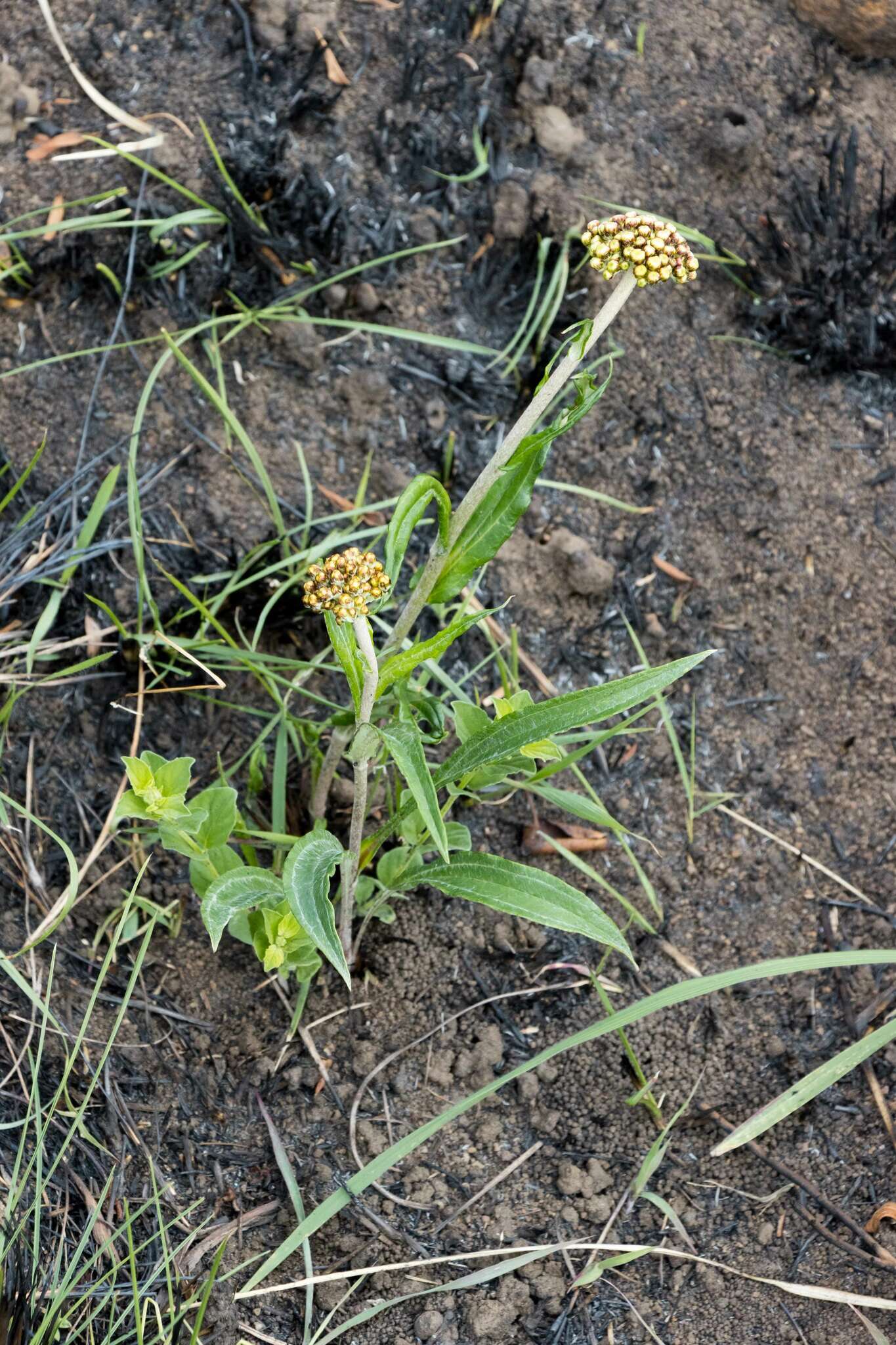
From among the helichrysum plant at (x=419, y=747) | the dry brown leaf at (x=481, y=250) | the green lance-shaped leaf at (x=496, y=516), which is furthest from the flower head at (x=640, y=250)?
the dry brown leaf at (x=481, y=250)

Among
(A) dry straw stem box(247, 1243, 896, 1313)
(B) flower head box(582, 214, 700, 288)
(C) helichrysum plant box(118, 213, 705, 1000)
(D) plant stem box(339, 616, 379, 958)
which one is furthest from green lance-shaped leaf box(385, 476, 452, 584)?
(A) dry straw stem box(247, 1243, 896, 1313)

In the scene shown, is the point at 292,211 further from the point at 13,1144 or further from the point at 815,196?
the point at 13,1144

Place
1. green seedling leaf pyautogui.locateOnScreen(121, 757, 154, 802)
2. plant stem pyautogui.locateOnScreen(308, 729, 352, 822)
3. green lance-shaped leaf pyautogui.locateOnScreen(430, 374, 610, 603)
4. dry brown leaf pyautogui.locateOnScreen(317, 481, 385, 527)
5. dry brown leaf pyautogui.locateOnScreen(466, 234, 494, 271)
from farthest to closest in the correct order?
dry brown leaf pyautogui.locateOnScreen(466, 234, 494, 271) < dry brown leaf pyautogui.locateOnScreen(317, 481, 385, 527) < plant stem pyautogui.locateOnScreen(308, 729, 352, 822) < green seedling leaf pyautogui.locateOnScreen(121, 757, 154, 802) < green lance-shaped leaf pyautogui.locateOnScreen(430, 374, 610, 603)

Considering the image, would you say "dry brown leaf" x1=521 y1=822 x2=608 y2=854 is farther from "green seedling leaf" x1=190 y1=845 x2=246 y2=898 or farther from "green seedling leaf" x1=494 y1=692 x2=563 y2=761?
"green seedling leaf" x1=190 y1=845 x2=246 y2=898

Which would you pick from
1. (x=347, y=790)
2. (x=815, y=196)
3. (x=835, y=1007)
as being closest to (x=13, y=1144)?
(x=347, y=790)

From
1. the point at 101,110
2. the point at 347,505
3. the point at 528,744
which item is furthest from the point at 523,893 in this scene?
the point at 101,110

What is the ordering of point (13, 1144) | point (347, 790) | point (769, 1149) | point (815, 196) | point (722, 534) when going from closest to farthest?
point (13, 1144)
point (769, 1149)
point (347, 790)
point (722, 534)
point (815, 196)

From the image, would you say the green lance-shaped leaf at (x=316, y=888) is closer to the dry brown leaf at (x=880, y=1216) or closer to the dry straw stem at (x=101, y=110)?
the dry brown leaf at (x=880, y=1216)
